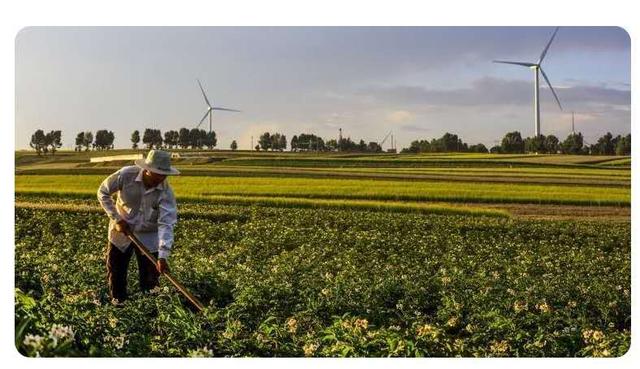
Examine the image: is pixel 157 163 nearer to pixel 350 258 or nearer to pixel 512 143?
pixel 350 258

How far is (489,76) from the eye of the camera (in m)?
5.96

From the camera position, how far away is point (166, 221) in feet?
17.1

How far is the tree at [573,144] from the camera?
6.14 m

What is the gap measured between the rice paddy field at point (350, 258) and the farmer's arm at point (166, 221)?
45cm

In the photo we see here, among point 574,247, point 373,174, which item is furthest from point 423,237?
point 574,247

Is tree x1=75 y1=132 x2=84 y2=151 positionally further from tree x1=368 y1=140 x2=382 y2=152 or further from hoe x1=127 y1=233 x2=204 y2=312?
tree x1=368 y1=140 x2=382 y2=152

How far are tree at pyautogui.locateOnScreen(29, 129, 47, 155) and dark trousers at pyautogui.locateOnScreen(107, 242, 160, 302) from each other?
110 cm

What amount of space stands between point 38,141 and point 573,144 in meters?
4.27

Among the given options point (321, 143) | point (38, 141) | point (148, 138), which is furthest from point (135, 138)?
point (321, 143)

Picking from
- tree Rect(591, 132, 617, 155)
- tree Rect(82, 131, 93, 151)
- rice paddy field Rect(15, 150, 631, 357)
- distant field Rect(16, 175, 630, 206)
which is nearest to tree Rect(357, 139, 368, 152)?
rice paddy field Rect(15, 150, 631, 357)
